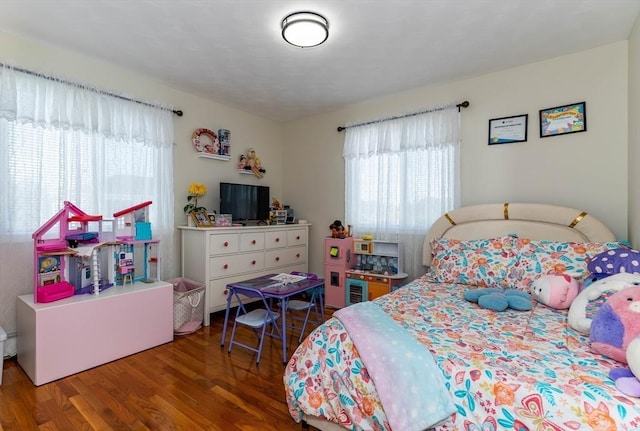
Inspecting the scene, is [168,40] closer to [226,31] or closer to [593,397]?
[226,31]

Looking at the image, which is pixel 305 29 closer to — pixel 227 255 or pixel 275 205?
pixel 227 255

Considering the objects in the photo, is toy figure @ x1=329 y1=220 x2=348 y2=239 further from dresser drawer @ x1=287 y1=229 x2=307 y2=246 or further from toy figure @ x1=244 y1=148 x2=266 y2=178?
toy figure @ x1=244 y1=148 x2=266 y2=178

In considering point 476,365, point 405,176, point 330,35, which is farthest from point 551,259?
point 330,35

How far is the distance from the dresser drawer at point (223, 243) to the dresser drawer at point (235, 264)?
0.07 meters

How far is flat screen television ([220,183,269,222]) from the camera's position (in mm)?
3775

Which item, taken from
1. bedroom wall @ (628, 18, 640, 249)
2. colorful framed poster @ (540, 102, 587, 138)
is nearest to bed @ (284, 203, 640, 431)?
bedroom wall @ (628, 18, 640, 249)

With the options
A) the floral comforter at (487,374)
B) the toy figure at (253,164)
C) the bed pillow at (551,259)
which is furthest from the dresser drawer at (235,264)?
the bed pillow at (551,259)

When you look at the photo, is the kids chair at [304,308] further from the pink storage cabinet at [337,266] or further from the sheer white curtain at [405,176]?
the sheer white curtain at [405,176]

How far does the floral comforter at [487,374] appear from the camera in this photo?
1.07 m

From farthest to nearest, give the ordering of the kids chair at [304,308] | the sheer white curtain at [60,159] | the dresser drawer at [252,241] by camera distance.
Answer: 1. the dresser drawer at [252,241]
2. the kids chair at [304,308]
3. the sheer white curtain at [60,159]

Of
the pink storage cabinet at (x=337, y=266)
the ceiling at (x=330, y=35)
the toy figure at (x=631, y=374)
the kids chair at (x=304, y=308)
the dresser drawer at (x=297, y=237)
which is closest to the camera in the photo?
the toy figure at (x=631, y=374)

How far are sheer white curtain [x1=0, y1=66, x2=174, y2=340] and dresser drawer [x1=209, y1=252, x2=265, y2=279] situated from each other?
65 centimetres

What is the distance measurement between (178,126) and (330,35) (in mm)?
2054

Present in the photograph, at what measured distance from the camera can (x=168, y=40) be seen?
8.18ft
